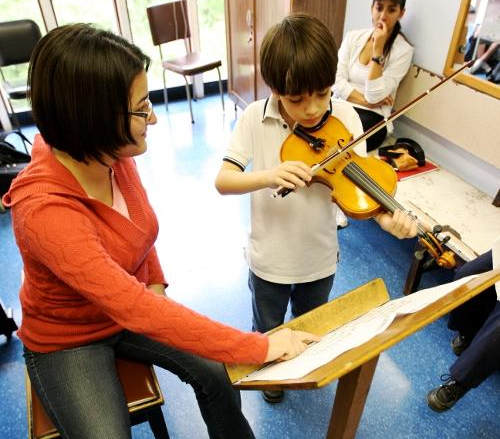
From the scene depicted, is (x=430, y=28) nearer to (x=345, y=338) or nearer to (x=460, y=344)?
(x=460, y=344)

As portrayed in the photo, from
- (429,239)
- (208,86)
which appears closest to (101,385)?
(429,239)

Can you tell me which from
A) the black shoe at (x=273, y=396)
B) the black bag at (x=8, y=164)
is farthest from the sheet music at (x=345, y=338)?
the black bag at (x=8, y=164)

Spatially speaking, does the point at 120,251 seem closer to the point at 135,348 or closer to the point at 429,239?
the point at 135,348

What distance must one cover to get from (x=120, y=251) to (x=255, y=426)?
103 centimetres

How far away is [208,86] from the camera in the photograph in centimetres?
485

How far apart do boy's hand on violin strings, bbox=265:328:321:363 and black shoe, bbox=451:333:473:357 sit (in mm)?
1320

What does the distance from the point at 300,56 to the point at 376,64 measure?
5.43ft

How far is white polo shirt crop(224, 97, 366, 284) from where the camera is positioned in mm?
1232

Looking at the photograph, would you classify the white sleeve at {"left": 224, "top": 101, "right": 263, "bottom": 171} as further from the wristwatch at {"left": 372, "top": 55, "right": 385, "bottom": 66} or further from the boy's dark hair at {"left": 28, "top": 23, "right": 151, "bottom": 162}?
the wristwatch at {"left": 372, "top": 55, "right": 385, "bottom": 66}

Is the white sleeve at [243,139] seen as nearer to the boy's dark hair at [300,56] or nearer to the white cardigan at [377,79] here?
the boy's dark hair at [300,56]

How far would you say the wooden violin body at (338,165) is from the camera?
1.23m

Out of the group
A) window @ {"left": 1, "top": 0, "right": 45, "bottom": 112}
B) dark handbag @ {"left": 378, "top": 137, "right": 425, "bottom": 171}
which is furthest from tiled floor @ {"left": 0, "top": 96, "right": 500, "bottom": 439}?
window @ {"left": 1, "top": 0, "right": 45, "bottom": 112}

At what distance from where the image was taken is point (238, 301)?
2.24m

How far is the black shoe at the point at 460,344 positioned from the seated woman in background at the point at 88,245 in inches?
52.7
